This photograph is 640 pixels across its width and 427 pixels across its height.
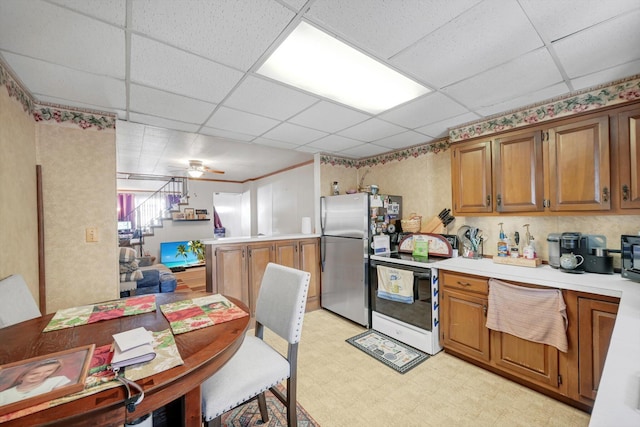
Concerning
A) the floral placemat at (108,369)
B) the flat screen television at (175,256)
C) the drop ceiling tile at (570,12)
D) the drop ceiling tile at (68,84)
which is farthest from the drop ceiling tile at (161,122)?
the flat screen television at (175,256)

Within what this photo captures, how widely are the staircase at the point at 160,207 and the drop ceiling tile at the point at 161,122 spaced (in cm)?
364

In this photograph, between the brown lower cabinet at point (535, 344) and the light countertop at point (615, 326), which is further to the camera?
the brown lower cabinet at point (535, 344)

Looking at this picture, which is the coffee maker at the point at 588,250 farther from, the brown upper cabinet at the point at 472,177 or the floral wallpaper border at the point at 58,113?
the floral wallpaper border at the point at 58,113

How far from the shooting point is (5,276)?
61.2 inches

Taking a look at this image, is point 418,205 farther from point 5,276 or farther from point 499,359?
point 5,276

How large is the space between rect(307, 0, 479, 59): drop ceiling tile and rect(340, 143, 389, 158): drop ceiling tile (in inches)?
79.6

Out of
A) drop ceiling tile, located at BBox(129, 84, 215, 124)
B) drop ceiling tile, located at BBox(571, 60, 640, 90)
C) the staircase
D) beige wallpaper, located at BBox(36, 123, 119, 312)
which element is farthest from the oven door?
the staircase

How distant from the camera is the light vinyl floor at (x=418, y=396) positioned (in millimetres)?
1705

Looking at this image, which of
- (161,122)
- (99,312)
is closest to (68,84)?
(161,122)

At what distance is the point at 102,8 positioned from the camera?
116 cm

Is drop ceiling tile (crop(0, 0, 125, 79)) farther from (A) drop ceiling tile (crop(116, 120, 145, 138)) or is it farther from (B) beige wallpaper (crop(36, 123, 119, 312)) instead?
(A) drop ceiling tile (crop(116, 120, 145, 138))

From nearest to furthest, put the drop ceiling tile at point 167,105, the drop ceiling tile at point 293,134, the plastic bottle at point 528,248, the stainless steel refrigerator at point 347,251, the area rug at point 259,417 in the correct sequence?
the area rug at point 259,417 → the drop ceiling tile at point 167,105 → the plastic bottle at point 528,248 → the drop ceiling tile at point 293,134 → the stainless steel refrigerator at point 347,251

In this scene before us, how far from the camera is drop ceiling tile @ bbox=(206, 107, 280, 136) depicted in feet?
7.70

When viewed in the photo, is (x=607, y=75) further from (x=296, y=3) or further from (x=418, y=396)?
(x=418, y=396)
